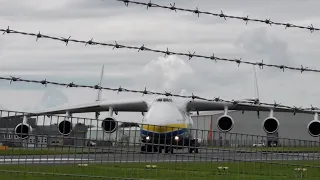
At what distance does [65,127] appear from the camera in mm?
12727

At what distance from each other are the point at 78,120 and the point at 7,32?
6.79 ft

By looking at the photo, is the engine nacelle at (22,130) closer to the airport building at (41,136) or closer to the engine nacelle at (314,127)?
the airport building at (41,136)

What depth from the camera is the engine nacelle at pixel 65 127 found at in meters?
12.5

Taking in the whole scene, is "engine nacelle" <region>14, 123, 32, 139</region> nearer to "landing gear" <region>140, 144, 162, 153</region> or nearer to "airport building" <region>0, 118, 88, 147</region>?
"airport building" <region>0, 118, 88, 147</region>

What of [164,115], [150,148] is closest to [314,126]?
[164,115]

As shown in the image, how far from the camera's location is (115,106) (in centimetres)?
4888

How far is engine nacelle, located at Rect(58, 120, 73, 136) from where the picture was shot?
41.1 ft

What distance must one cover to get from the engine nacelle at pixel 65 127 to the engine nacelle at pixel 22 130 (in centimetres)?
55

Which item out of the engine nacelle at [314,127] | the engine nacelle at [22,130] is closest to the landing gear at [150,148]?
the engine nacelle at [22,130]

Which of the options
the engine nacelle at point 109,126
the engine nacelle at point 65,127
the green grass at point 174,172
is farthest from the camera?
the green grass at point 174,172

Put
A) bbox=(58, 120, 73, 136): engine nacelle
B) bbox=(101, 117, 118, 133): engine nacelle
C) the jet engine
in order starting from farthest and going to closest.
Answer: the jet engine
bbox=(101, 117, 118, 133): engine nacelle
bbox=(58, 120, 73, 136): engine nacelle

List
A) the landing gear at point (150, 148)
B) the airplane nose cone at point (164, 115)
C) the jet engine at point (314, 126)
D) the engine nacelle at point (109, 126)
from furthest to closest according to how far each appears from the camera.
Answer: the airplane nose cone at point (164, 115), the jet engine at point (314, 126), the landing gear at point (150, 148), the engine nacelle at point (109, 126)

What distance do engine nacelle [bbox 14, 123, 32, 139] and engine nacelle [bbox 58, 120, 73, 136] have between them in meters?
0.55

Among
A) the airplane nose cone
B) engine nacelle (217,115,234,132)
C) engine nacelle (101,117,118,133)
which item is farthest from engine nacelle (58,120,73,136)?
the airplane nose cone
